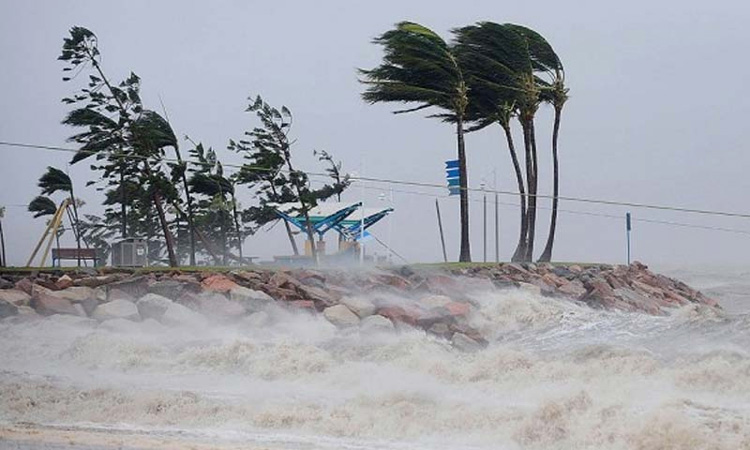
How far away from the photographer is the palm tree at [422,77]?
21453 millimetres

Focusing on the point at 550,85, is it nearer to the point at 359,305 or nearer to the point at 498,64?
the point at 498,64

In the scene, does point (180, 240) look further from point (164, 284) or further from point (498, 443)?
point (498, 443)

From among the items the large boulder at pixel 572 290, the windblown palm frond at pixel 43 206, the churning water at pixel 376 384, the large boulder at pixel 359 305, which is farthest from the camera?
the windblown palm frond at pixel 43 206

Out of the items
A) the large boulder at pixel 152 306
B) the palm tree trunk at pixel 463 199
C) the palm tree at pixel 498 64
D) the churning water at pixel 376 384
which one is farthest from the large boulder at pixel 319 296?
the palm tree at pixel 498 64

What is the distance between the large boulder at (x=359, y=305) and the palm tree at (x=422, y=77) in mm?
6674

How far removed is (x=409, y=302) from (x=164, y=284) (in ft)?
11.2

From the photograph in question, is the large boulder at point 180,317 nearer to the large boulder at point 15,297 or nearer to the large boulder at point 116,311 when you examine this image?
the large boulder at point 116,311

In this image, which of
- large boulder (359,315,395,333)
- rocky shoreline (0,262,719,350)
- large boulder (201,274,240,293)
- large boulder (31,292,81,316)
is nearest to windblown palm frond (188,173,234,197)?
rocky shoreline (0,262,719,350)

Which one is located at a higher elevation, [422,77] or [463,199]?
[422,77]

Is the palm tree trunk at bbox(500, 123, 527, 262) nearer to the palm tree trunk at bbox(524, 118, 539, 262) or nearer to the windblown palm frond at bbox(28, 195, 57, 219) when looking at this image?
the palm tree trunk at bbox(524, 118, 539, 262)

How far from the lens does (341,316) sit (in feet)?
46.7

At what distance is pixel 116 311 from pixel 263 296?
1.93 metres

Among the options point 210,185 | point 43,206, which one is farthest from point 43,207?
point 210,185

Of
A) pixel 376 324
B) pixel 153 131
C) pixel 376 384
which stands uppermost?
pixel 153 131
